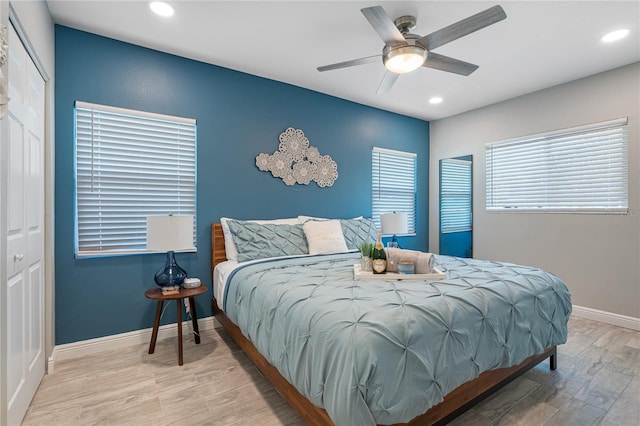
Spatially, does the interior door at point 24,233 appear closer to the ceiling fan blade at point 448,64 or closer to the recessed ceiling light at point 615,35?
the ceiling fan blade at point 448,64

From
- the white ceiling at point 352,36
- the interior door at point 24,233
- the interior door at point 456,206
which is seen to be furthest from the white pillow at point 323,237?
the interior door at point 456,206

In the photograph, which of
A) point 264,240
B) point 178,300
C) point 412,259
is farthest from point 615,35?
point 178,300

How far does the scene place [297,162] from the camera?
374 cm

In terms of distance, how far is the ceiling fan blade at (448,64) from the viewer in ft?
7.63

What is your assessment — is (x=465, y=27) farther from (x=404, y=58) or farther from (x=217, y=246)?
(x=217, y=246)

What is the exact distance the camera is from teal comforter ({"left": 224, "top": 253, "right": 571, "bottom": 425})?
1249 mm

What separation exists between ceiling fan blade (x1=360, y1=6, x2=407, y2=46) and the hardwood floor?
2418 millimetres

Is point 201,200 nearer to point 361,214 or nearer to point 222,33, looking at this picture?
point 222,33

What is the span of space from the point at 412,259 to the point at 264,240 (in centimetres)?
148

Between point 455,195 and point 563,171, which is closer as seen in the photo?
point 563,171

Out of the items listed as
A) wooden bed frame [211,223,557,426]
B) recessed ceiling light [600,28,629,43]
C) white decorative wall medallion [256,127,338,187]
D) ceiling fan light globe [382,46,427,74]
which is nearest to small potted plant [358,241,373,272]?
Result: wooden bed frame [211,223,557,426]

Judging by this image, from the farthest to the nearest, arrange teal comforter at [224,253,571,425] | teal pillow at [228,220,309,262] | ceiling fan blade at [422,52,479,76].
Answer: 1. teal pillow at [228,220,309,262]
2. ceiling fan blade at [422,52,479,76]
3. teal comforter at [224,253,571,425]

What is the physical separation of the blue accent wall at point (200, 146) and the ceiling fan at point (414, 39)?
134 centimetres

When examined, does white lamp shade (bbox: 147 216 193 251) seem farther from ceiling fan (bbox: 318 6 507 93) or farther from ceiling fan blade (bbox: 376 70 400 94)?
ceiling fan blade (bbox: 376 70 400 94)
